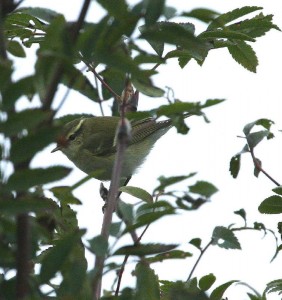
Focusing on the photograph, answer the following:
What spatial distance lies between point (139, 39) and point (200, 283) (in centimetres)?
93

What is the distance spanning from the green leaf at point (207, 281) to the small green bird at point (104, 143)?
11.6ft

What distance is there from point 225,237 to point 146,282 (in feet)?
1.31

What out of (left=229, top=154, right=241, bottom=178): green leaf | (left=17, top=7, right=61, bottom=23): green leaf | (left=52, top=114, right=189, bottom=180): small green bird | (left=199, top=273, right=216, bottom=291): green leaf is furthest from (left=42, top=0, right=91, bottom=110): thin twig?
(left=52, top=114, right=189, bottom=180): small green bird

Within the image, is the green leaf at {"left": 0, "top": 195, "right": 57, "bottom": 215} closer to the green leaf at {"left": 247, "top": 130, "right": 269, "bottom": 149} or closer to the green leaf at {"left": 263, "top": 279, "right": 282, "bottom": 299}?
the green leaf at {"left": 263, "top": 279, "right": 282, "bottom": 299}

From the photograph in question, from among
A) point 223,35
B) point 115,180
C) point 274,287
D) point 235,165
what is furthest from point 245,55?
point 115,180

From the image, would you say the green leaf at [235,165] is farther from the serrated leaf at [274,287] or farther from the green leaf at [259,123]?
the serrated leaf at [274,287]

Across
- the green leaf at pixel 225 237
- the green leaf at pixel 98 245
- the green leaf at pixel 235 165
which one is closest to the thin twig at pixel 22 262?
the green leaf at pixel 98 245

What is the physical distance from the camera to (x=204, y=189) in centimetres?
143

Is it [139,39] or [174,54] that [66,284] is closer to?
[139,39]

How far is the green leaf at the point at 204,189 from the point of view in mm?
1411

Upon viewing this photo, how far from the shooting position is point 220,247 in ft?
6.11

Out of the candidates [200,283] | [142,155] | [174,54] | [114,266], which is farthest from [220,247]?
[142,155]

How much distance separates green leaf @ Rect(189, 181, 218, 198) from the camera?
4.63 feet

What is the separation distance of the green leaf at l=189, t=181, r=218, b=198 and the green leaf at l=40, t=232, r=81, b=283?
34cm
